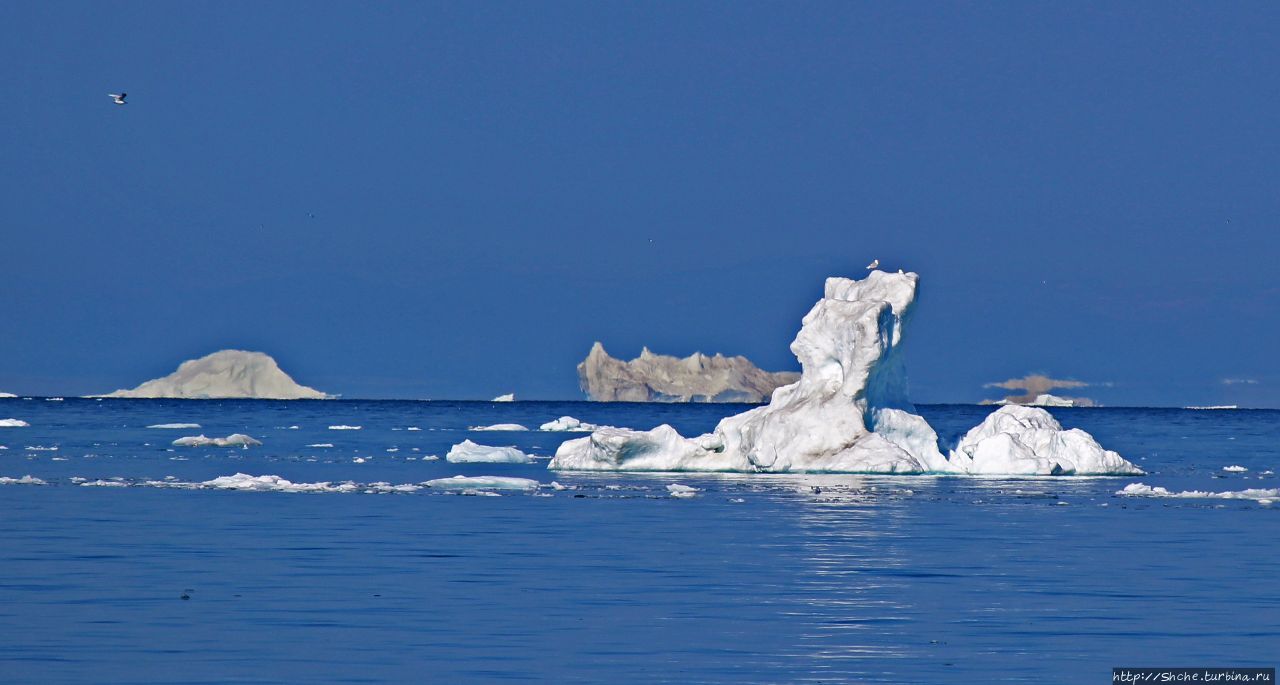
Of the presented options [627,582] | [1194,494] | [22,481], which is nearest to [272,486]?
[22,481]

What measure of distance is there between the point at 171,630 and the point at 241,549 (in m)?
8.95

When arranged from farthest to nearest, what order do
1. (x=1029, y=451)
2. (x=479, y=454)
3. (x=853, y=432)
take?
(x=479, y=454)
(x=1029, y=451)
(x=853, y=432)

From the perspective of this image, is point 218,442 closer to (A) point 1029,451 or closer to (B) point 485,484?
(B) point 485,484

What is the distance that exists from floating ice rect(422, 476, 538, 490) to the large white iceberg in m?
7.65

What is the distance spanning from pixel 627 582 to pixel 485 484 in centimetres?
2030

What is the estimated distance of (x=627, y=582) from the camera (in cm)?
2255

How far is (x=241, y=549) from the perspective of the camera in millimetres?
26734

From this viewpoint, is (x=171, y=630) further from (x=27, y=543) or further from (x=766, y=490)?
(x=766, y=490)

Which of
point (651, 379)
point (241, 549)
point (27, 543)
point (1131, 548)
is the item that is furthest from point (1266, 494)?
point (651, 379)

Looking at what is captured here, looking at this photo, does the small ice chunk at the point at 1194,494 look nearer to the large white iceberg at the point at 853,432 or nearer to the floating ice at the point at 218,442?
the large white iceberg at the point at 853,432

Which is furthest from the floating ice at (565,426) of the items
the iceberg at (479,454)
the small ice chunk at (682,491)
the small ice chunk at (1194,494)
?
the small ice chunk at (1194,494)

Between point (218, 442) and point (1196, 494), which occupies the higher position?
point (218, 442)

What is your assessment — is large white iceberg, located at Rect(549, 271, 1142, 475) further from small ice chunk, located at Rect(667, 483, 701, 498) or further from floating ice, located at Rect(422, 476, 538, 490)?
floating ice, located at Rect(422, 476, 538, 490)

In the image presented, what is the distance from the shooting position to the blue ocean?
53.3 feet
